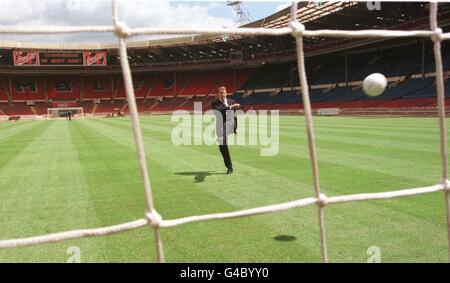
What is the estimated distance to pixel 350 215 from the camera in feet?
15.0

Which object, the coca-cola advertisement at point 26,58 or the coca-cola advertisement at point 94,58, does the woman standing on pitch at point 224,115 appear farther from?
the coca-cola advertisement at point 26,58

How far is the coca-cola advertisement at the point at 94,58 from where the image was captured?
175ft

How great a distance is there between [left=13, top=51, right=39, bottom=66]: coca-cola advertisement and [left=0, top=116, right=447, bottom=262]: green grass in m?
45.9

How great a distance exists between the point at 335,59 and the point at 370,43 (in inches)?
271

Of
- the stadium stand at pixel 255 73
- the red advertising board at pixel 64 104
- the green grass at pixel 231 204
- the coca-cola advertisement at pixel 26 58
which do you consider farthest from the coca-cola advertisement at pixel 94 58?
the green grass at pixel 231 204

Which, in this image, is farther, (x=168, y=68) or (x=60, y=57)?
(x=168, y=68)

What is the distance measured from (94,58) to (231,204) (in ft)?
174

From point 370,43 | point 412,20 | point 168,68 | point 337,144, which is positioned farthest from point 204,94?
point 337,144

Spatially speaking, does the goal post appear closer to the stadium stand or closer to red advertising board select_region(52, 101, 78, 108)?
red advertising board select_region(52, 101, 78, 108)

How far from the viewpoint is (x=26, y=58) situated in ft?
166

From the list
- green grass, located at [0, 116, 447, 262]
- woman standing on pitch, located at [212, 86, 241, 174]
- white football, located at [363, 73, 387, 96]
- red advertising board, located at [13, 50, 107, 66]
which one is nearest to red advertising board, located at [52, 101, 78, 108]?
red advertising board, located at [13, 50, 107, 66]

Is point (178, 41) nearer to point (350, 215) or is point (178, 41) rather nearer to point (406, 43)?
point (406, 43)

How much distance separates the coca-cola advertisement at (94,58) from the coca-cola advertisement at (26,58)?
6088mm

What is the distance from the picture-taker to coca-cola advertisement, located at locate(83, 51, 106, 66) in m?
53.3
